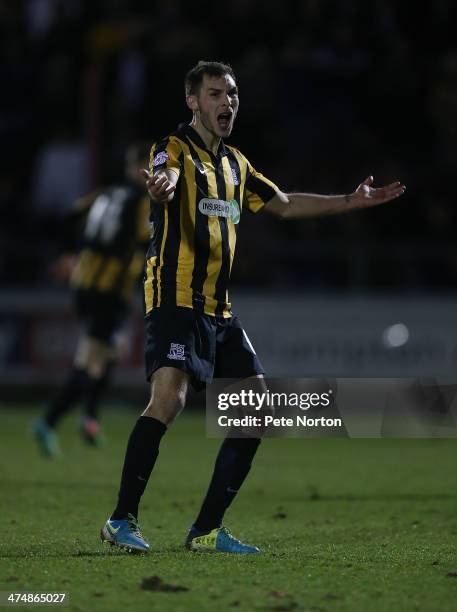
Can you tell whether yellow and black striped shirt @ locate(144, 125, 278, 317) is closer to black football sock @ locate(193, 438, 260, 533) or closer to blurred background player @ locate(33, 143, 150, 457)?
black football sock @ locate(193, 438, 260, 533)

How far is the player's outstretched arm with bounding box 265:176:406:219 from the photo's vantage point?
235 inches

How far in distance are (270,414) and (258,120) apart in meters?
9.77

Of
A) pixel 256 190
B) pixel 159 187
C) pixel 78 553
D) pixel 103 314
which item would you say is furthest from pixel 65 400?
pixel 159 187

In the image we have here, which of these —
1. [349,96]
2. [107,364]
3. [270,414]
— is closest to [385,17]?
[349,96]

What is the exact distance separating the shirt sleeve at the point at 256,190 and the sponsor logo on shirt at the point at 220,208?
216 mm

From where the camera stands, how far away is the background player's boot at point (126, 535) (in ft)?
18.0

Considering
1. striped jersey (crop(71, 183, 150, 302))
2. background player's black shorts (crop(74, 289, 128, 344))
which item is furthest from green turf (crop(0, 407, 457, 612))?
striped jersey (crop(71, 183, 150, 302))

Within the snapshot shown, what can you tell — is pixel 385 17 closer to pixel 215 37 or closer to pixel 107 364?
pixel 215 37

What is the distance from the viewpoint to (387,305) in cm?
1442

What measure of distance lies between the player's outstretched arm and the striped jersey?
15.6 feet

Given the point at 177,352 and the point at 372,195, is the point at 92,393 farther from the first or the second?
the point at 177,352

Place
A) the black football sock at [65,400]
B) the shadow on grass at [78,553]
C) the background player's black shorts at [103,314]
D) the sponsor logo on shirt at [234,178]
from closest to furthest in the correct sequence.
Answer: the shadow on grass at [78,553] < the sponsor logo on shirt at [234,178] < the black football sock at [65,400] < the background player's black shorts at [103,314]

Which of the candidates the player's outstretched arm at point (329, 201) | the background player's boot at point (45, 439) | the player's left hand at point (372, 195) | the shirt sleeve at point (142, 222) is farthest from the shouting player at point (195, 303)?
the shirt sleeve at point (142, 222)

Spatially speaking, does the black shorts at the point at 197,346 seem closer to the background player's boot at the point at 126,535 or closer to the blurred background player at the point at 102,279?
the background player's boot at the point at 126,535
